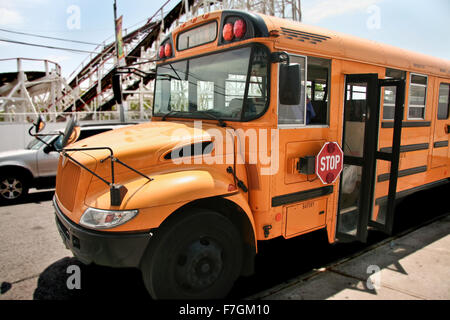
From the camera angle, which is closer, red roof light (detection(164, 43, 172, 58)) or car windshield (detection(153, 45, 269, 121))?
car windshield (detection(153, 45, 269, 121))

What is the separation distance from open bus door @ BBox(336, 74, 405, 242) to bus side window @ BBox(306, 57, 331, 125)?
29 centimetres

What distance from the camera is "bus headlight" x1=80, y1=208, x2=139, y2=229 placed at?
2463 mm

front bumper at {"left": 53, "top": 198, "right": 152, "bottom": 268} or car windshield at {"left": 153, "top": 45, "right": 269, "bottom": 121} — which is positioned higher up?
car windshield at {"left": 153, "top": 45, "right": 269, "bottom": 121}

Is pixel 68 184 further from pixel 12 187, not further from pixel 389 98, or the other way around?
pixel 12 187

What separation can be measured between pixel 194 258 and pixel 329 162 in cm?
184

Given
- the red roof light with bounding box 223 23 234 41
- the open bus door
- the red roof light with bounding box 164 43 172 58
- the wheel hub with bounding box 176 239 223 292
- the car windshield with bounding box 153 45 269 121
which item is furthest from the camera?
the red roof light with bounding box 164 43 172 58

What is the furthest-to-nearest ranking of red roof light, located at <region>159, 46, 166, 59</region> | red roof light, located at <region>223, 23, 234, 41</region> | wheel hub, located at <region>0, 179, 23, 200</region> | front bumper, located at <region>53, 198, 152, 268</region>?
wheel hub, located at <region>0, 179, 23, 200</region>, red roof light, located at <region>159, 46, 166, 59</region>, red roof light, located at <region>223, 23, 234, 41</region>, front bumper, located at <region>53, 198, 152, 268</region>

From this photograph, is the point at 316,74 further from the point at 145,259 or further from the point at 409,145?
the point at 145,259

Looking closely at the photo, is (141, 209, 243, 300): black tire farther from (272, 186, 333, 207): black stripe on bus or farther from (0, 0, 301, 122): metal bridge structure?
(0, 0, 301, 122): metal bridge structure

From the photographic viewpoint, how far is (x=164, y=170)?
2.82m

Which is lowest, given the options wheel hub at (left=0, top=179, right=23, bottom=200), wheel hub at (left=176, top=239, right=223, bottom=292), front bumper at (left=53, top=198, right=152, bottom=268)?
wheel hub at (left=0, top=179, right=23, bottom=200)

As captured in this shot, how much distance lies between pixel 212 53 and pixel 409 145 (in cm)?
332

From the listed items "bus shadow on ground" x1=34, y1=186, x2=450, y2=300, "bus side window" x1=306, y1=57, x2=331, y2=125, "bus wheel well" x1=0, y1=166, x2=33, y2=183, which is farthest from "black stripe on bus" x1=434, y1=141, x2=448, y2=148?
"bus wheel well" x1=0, y1=166, x2=33, y2=183

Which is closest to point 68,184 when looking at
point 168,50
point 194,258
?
point 194,258
